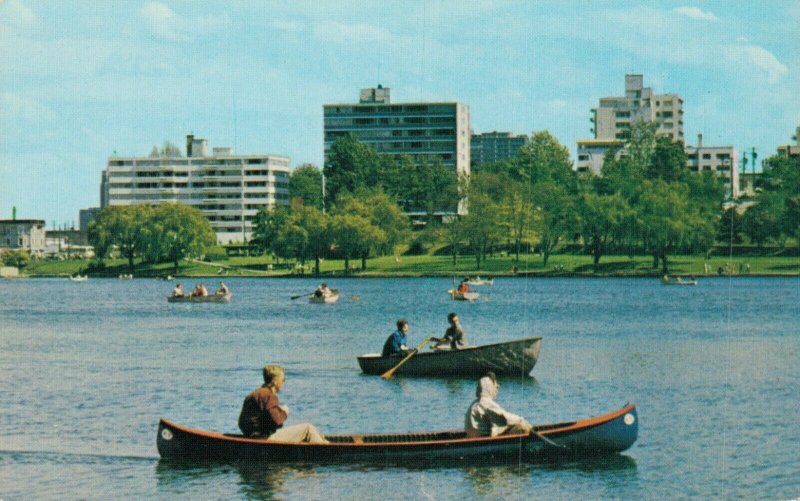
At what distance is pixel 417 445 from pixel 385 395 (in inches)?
604

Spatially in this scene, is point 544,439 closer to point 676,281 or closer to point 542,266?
point 676,281

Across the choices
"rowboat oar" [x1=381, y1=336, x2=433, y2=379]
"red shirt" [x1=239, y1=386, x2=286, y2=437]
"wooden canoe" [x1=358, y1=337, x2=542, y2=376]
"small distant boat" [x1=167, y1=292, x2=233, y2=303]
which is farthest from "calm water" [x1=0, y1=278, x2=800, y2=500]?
"small distant boat" [x1=167, y1=292, x2=233, y2=303]

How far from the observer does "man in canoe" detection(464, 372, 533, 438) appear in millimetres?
30203

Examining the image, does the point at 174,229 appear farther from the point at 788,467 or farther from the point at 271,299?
the point at 788,467

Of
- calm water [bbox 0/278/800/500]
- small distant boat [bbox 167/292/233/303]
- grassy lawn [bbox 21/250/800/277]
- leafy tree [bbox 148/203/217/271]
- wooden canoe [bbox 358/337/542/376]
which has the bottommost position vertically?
calm water [bbox 0/278/800/500]

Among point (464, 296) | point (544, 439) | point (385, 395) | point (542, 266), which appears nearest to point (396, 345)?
point (385, 395)

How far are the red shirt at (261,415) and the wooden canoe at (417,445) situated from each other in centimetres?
27

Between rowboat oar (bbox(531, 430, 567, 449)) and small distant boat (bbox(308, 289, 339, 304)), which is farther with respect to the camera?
small distant boat (bbox(308, 289, 339, 304))

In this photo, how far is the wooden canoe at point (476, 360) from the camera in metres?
47.9

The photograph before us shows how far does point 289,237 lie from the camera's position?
185750 millimetres

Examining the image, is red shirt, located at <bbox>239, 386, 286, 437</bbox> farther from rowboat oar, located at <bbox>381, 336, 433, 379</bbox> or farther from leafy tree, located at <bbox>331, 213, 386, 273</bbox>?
leafy tree, located at <bbox>331, 213, 386, 273</bbox>

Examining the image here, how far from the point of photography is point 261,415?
3011 cm

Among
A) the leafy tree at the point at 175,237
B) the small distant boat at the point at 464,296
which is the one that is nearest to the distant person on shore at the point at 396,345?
the small distant boat at the point at 464,296

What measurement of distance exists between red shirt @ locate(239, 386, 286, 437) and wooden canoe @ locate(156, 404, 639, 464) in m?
0.27
